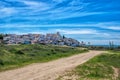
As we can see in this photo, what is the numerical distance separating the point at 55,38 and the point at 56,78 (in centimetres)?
16818

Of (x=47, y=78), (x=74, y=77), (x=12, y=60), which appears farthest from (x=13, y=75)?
(x=12, y=60)

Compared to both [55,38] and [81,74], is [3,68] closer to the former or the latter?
[81,74]

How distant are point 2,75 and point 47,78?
4772 millimetres

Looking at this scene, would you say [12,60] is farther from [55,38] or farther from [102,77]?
[55,38]

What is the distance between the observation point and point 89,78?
30.0 meters

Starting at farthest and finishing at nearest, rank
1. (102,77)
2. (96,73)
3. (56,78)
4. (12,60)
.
→ 1. (12,60)
2. (96,73)
3. (102,77)
4. (56,78)

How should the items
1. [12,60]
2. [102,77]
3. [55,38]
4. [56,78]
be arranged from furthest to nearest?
[55,38], [12,60], [102,77], [56,78]

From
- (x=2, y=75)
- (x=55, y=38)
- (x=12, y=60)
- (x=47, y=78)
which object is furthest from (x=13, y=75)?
(x=55, y=38)

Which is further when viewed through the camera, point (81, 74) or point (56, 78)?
point (81, 74)

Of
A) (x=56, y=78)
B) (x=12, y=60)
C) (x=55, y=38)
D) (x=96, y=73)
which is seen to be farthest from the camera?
(x=55, y=38)

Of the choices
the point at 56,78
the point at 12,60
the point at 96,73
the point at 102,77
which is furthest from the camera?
the point at 12,60

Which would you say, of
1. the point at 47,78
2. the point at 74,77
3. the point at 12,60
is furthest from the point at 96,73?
the point at 12,60

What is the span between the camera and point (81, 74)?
1273 inches

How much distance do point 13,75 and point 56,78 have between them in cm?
450
